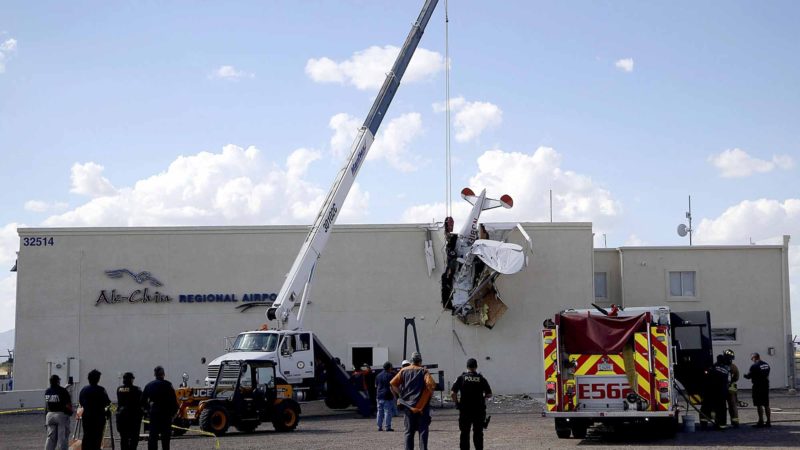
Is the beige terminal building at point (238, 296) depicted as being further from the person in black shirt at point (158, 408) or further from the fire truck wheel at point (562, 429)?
the person in black shirt at point (158, 408)

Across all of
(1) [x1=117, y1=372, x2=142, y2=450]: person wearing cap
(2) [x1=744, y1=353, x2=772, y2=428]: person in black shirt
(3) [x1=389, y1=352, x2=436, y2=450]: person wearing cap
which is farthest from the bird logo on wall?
(3) [x1=389, y1=352, x2=436, y2=450]: person wearing cap

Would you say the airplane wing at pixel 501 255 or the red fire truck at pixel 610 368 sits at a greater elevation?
the airplane wing at pixel 501 255

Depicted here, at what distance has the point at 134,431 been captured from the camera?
16078mm

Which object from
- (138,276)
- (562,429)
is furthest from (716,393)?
(138,276)

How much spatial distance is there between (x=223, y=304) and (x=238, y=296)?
66 centimetres

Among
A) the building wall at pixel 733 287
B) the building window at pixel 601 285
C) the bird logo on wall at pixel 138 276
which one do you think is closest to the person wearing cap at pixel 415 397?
the bird logo on wall at pixel 138 276

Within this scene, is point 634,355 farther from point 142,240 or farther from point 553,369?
point 142,240

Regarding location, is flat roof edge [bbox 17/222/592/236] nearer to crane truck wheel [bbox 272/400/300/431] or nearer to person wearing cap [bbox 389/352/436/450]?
crane truck wheel [bbox 272/400/300/431]

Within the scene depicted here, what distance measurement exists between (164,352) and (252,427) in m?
15.9

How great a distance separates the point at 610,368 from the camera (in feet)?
60.8

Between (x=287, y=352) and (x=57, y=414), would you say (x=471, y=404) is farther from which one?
(x=287, y=352)

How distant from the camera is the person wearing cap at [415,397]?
14.1 m

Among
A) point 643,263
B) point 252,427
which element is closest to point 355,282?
point 643,263

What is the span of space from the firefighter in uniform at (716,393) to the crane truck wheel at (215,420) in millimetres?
10823
